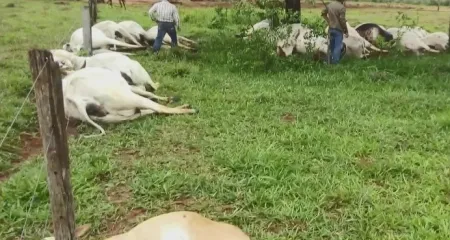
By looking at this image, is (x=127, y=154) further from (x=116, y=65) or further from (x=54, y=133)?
(x=116, y=65)

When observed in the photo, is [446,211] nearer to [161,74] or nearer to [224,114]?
[224,114]

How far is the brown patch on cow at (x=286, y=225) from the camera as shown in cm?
357

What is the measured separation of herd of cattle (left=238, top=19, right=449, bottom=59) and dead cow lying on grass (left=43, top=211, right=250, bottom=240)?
6.49m

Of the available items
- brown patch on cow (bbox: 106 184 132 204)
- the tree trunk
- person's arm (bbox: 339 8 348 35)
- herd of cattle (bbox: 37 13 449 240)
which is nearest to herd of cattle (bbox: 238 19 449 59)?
herd of cattle (bbox: 37 13 449 240)

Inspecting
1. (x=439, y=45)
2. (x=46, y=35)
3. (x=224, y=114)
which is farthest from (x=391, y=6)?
(x=224, y=114)

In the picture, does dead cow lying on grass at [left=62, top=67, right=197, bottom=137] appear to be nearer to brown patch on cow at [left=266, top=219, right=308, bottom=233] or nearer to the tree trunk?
brown patch on cow at [left=266, top=219, right=308, bottom=233]

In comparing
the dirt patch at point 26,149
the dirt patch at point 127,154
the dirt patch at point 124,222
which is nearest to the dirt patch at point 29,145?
the dirt patch at point 26,149

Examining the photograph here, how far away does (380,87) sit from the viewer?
724 centimetres

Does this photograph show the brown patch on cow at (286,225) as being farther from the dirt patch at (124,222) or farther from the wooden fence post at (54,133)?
the wooden fence post at (54,133)

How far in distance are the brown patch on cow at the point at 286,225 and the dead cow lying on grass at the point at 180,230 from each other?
60 cm

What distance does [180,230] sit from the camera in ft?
9.47

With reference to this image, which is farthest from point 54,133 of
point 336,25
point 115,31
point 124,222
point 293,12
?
point 115,31

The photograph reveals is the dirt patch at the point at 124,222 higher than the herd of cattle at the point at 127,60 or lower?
lower

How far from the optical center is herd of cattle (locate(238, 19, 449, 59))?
9352mm
